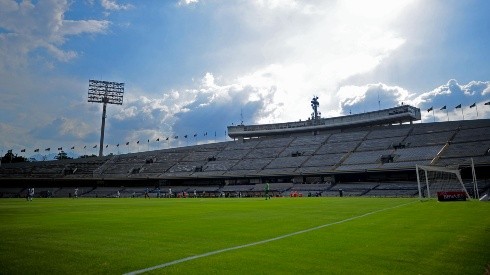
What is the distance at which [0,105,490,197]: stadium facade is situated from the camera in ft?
186

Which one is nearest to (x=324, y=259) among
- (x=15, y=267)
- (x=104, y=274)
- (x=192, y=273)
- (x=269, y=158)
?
(x=192, y=273)

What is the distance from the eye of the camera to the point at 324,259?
6.91m

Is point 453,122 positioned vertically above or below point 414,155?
above

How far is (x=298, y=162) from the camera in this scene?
70.0 metres

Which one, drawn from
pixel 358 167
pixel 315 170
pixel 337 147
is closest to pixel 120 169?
pixel 315 170

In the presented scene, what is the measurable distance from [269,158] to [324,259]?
70.0 m

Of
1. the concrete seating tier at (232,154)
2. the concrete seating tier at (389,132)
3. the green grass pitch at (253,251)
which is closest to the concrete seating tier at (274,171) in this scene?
the concrete seating tier at (232,154)

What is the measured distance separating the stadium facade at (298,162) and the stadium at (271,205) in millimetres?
315

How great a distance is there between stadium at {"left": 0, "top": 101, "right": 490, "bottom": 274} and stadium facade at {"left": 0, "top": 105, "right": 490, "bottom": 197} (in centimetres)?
31

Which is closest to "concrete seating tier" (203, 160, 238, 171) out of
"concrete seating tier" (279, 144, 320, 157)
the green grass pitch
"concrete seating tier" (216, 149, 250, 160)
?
"concrete seating tier" (216, 149, 250, 160)

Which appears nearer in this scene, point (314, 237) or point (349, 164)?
point (314, 237)

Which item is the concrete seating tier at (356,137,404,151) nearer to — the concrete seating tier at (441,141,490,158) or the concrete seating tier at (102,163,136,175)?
the concrete seating tier at (441,141,490,158)

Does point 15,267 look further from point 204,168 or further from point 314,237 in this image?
point 204,168

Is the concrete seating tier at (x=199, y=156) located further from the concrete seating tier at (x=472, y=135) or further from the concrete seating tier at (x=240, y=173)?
the concrete seating tier at (x=472, y=135)
